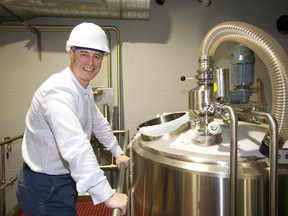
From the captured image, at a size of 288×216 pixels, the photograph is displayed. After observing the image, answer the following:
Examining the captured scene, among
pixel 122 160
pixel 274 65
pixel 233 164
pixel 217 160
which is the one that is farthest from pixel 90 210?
pixel 274 65

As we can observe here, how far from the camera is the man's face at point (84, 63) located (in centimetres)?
119

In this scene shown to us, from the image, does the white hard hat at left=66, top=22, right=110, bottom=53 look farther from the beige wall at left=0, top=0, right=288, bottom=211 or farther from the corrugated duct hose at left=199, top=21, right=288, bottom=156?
the beige wall at left=0, top=0, right=288, bottom=211

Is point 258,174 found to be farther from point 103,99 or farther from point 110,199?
point 103,99

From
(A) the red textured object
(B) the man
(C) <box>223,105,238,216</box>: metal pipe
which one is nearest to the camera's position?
(C) <box>223,105,238,216</box>: metal pipe

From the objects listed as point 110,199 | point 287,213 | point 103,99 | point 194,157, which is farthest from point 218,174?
point 103,99

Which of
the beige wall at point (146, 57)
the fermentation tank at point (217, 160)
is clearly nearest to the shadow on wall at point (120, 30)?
the beige wall at point (146, 57)

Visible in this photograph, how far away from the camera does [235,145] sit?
791 mm

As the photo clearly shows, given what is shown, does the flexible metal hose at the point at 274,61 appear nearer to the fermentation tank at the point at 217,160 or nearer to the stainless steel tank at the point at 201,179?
the fermentation tank at the point at 217,160

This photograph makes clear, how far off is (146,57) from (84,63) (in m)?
1.79

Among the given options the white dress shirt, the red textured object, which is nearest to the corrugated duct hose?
the white dress shirt

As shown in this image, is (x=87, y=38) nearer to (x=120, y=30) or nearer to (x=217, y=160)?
(x=217, y=160)

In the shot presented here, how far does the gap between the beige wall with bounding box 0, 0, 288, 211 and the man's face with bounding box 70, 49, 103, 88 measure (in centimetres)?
166

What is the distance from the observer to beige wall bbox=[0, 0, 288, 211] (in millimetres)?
2797

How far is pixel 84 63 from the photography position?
120cm
